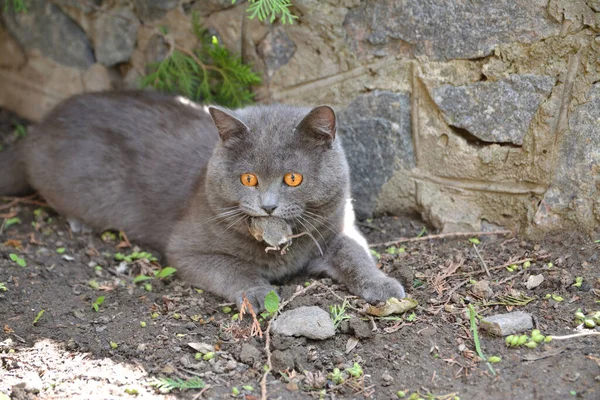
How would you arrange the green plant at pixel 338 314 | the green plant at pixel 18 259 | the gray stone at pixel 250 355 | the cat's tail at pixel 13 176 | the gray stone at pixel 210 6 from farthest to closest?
the cat's tail at pixel 13 176, the gray stone at pixel 210 6, the green plant at pixel 18 259, the green plant at pixel 338 314, the gray stone at pixel 250 355

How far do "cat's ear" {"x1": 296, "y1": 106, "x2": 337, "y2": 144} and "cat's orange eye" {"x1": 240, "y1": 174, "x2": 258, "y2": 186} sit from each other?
314 mm

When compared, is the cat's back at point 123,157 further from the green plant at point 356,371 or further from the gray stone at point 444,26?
the green plant at point 356,371

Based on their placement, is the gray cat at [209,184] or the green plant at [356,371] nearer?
the green plant at [356,371]

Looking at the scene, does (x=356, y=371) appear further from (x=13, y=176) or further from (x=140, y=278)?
(x=13, y=176)

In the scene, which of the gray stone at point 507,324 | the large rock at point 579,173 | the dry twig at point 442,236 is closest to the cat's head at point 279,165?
the dry twig at point 442,236

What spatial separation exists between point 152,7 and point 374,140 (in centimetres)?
170

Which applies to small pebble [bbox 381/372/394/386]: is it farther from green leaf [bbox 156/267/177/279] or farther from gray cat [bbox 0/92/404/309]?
green leaf [bbox 156/267/177/279]

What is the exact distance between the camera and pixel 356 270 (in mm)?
3002

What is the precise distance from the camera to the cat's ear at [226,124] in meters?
2.86

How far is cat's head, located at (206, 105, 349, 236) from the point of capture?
9.32ft

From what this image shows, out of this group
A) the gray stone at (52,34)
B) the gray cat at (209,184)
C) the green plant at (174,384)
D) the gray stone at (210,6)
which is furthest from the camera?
the gray stone at (52,34)

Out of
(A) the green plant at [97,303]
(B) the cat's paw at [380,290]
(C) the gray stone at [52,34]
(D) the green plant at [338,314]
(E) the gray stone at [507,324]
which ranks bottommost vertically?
(A) the green plant at [97,303]

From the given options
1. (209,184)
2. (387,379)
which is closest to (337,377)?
(387,379)

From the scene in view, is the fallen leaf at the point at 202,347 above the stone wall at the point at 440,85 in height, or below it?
below
